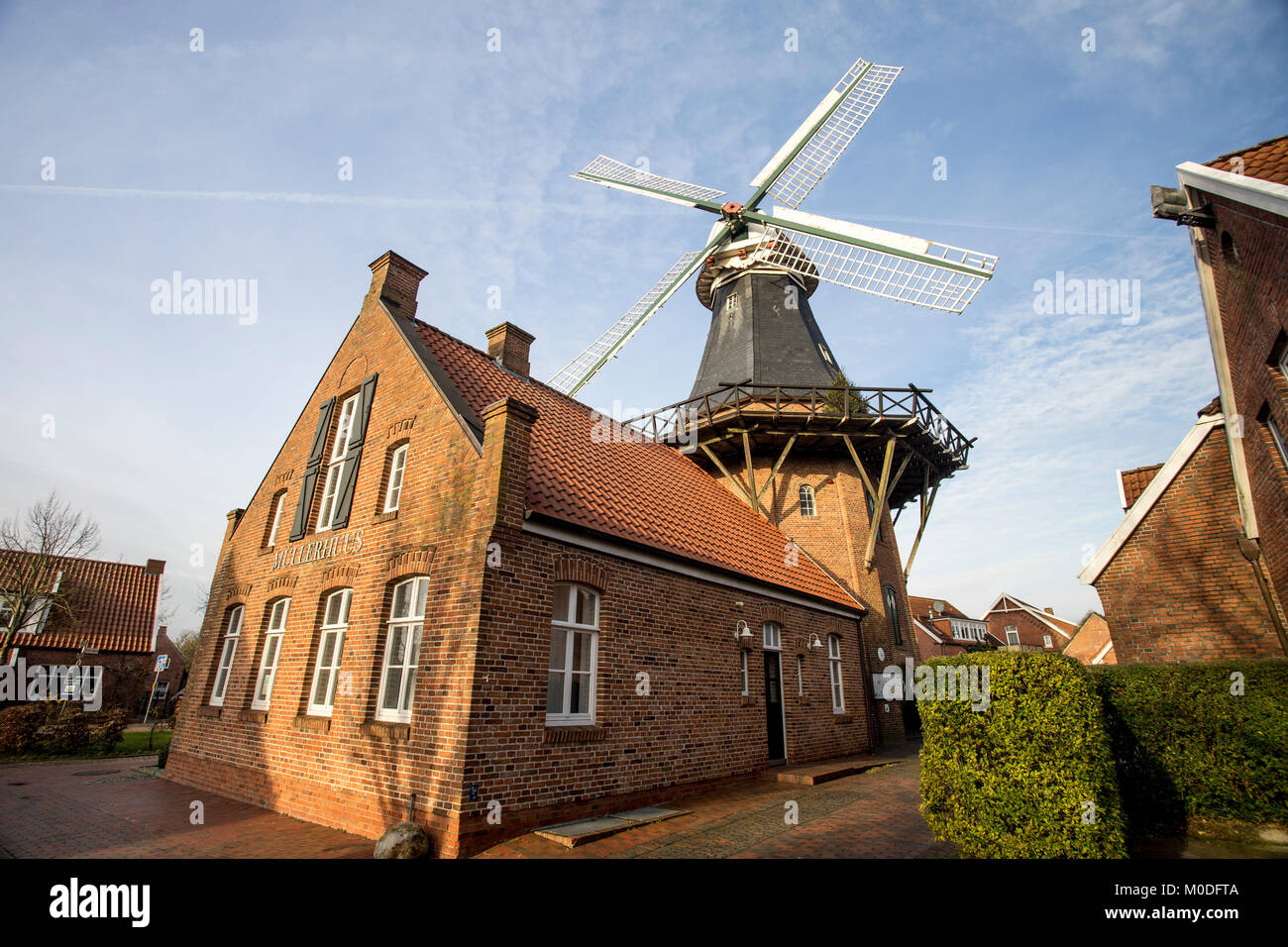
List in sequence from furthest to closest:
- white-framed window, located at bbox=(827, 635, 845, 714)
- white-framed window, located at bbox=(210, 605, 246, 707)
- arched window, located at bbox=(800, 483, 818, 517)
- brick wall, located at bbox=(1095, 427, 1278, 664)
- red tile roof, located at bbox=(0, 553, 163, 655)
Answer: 1. red tile roof, located at bbox=(0, 553, 163, 655)
2. arched window, located at bbox=(800, 483, 818, 517)
3. white-framed window, located at bbox=(827, 635, 845, 714)
4. white-framed window, located at bbox=(210, 605, 246, 707)
5. brick wall, located at bbox=(1095, 427, 1278, 664)

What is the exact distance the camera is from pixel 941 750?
5719mm

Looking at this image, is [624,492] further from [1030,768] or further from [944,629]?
[944,629]

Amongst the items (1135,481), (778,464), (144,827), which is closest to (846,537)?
(778,464)

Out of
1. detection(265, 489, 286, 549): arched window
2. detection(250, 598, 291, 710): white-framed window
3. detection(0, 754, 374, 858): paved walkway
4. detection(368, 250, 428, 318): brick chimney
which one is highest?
detection(368, 250, 428, 318): brick chimney

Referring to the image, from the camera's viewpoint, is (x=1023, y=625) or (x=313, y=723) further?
(x=1023, y=625)

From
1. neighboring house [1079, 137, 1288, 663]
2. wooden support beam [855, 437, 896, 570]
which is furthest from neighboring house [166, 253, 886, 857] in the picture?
neighboring house [1079, 137, 1288, 663]

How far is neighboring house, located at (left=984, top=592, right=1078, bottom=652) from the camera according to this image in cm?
4228

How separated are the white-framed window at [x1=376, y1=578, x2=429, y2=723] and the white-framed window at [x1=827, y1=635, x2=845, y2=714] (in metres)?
9.89

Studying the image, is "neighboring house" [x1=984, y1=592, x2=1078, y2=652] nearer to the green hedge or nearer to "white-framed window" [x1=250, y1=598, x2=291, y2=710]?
the green hedge

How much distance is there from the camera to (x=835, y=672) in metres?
14.4

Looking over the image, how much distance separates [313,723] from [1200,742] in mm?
11384

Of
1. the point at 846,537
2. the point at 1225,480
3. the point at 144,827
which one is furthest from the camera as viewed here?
the point at 846,537

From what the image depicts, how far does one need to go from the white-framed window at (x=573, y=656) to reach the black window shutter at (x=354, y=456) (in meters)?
4.51

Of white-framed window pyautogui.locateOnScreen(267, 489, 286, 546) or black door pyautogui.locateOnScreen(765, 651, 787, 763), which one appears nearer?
black door pyautogui.locateOnScreen(765, 651, 787, 763)
